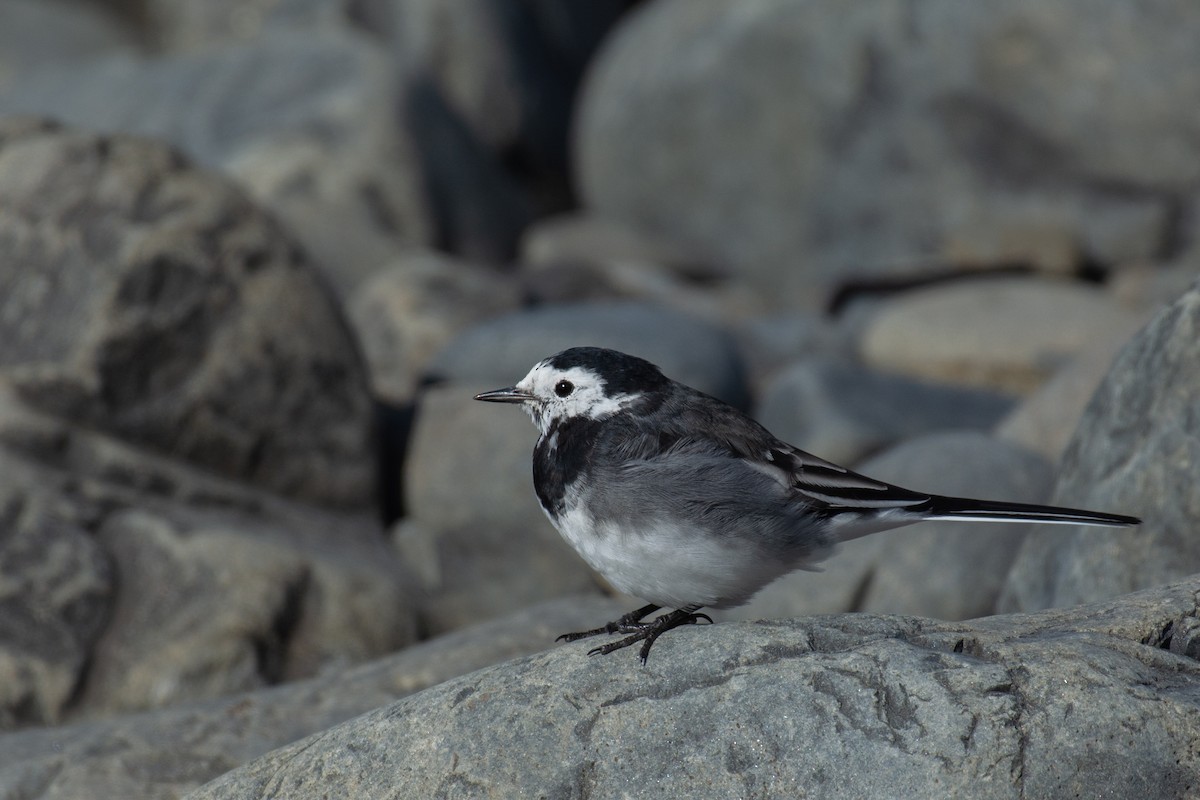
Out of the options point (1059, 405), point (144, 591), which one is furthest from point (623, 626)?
point (1059, 405)

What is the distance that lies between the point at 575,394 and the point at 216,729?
1951mm

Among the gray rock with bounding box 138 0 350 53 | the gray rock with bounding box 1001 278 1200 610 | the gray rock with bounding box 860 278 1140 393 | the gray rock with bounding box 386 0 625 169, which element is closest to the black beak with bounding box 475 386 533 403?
the gray rock with bounding box 1001 278 1200 610

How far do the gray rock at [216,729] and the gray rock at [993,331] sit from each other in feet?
22.6

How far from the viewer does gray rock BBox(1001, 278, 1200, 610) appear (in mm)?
4914

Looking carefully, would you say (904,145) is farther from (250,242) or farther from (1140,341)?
(1140,341)

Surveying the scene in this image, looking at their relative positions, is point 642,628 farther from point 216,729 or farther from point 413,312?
point 413,312

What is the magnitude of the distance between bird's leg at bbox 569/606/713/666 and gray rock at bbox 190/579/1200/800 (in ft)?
0.14

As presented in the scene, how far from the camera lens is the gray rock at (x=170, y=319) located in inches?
302

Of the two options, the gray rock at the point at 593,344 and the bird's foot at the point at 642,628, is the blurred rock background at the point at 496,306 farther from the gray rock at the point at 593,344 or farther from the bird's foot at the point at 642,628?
the bird's foot at the point at 642,628

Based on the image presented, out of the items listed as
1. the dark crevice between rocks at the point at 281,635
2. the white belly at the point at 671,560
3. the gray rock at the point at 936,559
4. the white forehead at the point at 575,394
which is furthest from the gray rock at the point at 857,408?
the white belly at the point at 671,560

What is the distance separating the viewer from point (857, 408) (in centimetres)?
959

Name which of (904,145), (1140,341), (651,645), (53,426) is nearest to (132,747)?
(651,645)

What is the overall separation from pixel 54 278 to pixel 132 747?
12.3ft

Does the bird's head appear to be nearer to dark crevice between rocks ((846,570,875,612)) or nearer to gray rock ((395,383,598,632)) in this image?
dark crevice between rocks ((846,570,875,612))
